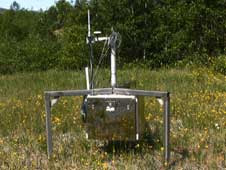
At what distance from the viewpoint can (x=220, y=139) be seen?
5.27 metres

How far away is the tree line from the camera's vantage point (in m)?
16.4

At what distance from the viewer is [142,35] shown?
17.7m

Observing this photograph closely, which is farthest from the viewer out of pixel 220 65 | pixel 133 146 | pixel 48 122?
pixel 220 65

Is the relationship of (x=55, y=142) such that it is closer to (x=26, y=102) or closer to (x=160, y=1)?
→ (x=26, y=102)

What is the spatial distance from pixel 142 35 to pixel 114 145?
12888 mm

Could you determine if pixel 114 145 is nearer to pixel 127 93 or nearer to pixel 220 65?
pixel 127 93

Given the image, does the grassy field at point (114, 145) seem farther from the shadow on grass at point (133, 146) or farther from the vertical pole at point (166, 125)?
the vertical pole at point (166, 125)

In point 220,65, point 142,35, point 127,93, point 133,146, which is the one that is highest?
point 142,35

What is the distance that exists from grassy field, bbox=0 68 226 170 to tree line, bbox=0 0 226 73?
776cm

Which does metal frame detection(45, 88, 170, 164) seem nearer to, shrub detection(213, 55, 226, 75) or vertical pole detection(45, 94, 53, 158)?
vertical pole detection(45, 94, 53, 158)

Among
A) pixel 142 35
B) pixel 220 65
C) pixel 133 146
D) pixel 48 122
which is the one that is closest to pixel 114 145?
pixel 133 146

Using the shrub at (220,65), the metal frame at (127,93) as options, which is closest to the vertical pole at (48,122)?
the metal frame at (127,93)

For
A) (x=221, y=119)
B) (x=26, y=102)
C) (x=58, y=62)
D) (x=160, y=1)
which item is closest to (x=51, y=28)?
(x=58, y=62)

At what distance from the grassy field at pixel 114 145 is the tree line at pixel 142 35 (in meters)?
7.76
